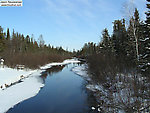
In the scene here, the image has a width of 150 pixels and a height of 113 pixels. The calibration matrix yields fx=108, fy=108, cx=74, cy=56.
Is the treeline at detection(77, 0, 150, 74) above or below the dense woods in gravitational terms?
above

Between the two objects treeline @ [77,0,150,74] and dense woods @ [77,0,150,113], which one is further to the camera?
treeline @ [77,0,150,74]

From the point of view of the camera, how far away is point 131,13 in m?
14.7

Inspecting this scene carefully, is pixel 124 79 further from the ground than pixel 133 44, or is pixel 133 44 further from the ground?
pixel 133 44

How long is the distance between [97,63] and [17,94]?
8.57 metres

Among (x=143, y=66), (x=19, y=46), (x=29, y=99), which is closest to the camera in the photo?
(x=29, y=99)

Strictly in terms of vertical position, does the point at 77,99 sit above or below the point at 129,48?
below

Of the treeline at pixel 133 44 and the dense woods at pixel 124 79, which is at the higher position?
the treeline at pixel 133 44

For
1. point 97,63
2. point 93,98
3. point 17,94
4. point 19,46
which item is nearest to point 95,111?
point 93,98

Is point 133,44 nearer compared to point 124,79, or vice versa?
point 124,79

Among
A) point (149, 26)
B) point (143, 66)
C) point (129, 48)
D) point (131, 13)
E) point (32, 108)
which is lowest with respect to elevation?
point (32, 108)

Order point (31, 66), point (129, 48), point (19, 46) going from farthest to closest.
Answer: point (19, 46), point (31, 66), point (129, 48)

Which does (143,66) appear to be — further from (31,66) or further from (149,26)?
(31,66)

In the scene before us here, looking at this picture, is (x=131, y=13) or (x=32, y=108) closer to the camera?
(x=32, y=108)

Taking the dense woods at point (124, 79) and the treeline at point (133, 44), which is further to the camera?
the treeline at point (133, 44)
